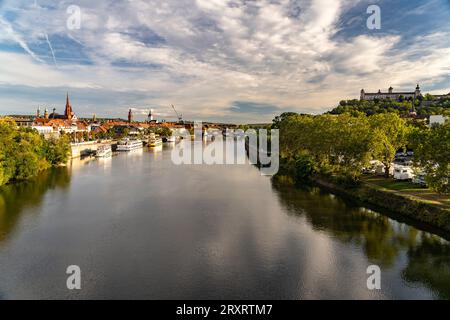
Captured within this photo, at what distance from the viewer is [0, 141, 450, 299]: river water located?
11.8 meters

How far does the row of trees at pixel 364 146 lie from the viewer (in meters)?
18.3

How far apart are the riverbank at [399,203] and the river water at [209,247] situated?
0.83 meters

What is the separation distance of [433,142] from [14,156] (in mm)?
31181

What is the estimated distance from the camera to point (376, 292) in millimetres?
11609

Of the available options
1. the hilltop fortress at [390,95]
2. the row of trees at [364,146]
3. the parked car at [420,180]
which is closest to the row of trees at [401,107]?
the hilltop fortress at [390,95]

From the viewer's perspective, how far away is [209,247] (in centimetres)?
1530

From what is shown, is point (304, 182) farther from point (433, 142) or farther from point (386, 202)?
point (433, 142)

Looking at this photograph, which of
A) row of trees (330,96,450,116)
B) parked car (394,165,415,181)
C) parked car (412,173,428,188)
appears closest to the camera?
parked car (412,173,428,188)

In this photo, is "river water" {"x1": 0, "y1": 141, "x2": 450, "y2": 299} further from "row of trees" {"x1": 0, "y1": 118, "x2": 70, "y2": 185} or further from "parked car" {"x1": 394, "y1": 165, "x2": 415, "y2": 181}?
"parked car" {"x1": 394, "y1": 165, "x2": 415, "y2": 181}

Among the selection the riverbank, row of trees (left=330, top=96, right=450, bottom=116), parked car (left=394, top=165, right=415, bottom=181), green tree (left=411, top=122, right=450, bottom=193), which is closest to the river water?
the riverbank

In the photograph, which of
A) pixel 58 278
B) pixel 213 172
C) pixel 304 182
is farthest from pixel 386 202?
pixel 213 172

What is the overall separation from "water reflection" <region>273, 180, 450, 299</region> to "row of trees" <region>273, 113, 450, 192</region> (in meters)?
3.09

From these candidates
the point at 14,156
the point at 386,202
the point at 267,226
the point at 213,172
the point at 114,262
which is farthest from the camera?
the point at 213,172

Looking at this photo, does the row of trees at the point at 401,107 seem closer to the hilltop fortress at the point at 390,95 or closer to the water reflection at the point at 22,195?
the hilltop fortress at the point at 390,95
